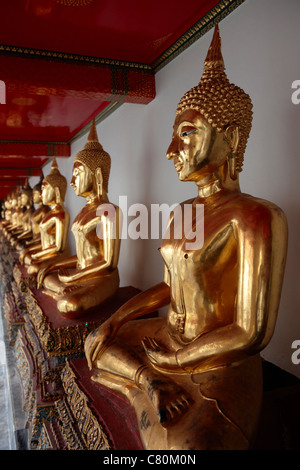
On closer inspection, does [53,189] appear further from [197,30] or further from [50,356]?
[197,30]

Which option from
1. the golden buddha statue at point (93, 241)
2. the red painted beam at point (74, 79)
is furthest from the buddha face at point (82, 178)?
the red painted beam at point (74, 79)

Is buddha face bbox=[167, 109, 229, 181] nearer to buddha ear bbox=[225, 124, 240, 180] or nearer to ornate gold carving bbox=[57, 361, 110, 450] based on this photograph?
buddha ear bbox=[225, 124, 240, 180]

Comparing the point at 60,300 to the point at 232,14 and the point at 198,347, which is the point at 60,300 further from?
the point at 232,14

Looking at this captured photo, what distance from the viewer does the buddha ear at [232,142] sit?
1.21 meters

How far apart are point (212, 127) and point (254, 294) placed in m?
0.54

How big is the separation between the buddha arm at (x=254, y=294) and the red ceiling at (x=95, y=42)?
3.64ft

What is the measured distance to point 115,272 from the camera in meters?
2.24

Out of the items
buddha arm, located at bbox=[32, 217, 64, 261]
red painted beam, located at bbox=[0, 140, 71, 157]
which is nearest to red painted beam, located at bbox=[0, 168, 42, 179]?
red painted beam, located at bbox=[0, 140, 71, 157]

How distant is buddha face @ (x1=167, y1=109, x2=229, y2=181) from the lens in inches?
47.6

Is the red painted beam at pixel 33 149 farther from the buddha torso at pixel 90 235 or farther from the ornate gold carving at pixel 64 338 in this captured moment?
the ornate gold carving at pixel 64 338

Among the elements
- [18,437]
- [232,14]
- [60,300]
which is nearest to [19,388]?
[18,437]

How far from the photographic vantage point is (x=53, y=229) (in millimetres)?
3367

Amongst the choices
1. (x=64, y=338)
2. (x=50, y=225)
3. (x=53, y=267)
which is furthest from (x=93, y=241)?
(x=50, y=225)

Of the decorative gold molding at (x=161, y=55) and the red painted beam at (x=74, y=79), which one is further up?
the decorative gold molding at (x=161, y=55)
